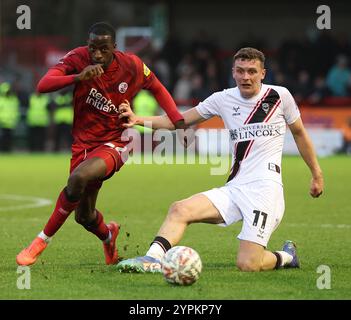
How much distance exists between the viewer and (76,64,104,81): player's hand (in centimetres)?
840

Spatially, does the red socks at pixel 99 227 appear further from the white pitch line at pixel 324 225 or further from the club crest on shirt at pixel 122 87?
the white pitch line at pixel 324 225

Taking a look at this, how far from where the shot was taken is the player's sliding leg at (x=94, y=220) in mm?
9125

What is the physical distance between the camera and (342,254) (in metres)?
9.74

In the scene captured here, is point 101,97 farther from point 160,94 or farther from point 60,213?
point 60,213

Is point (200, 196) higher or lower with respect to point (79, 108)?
lower

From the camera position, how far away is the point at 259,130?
9.01 meters

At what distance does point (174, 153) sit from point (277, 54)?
5355mm

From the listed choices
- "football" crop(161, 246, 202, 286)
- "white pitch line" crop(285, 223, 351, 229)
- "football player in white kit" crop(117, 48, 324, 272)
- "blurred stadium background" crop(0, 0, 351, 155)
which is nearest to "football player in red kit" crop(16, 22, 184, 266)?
"football player in white kit" crop(117, 48, 324, 272)

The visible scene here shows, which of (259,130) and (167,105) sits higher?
(167,105)

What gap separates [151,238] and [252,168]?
7.77 ft

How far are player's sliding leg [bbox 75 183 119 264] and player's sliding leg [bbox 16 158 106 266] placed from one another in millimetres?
241

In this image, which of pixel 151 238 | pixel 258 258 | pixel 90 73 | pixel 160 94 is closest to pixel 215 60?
pixel 151 238

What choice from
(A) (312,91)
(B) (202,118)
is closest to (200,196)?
(B) (202,118)

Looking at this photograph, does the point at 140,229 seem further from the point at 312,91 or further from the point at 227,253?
the point at 312,91
